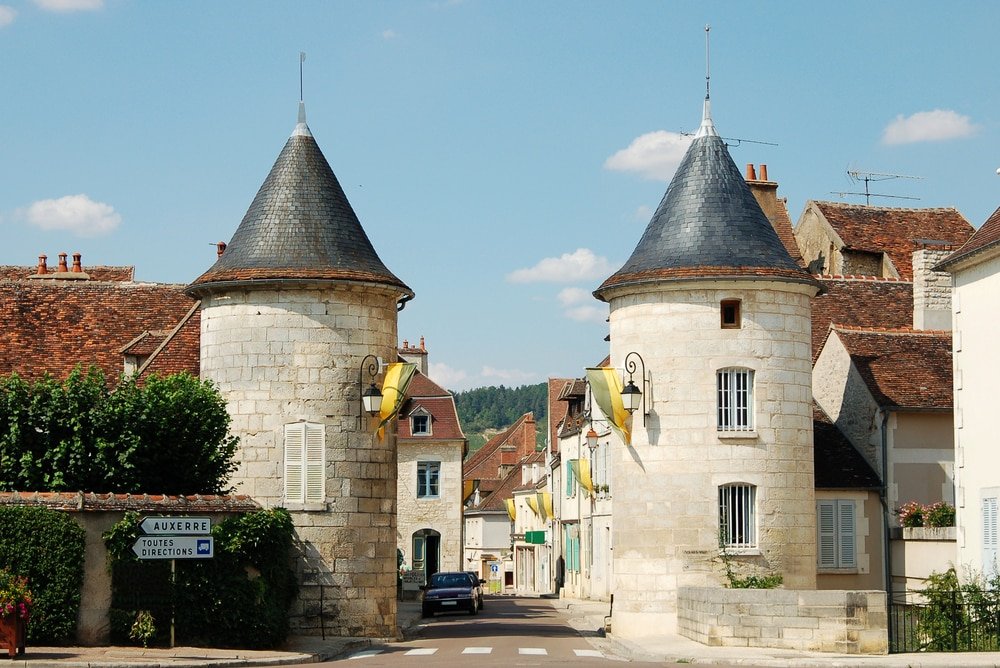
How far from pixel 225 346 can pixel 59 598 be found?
6.26 m

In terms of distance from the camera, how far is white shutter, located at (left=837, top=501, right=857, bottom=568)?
28703 mm

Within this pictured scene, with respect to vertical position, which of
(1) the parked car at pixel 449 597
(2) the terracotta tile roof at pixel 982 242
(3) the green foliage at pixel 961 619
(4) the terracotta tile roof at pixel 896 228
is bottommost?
(1) the parked car at pixel 449 597

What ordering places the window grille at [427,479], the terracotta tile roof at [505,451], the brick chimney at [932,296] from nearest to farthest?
the brick chimney at [932,296], the window grille at [427,479], the terracotta tile roof at [505,451]

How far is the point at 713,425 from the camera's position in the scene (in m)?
25.5

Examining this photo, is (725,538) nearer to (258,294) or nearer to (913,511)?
(913,511)

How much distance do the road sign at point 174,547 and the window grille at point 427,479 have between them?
35988 millimetres

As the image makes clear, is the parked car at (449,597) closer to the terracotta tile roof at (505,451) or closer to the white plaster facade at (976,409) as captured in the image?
the white plaster facade at (976,409)

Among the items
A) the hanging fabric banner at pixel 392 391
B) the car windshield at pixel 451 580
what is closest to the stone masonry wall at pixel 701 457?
the hanging fabric banner at pixel 392 391

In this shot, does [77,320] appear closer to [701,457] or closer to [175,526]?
[175,526]

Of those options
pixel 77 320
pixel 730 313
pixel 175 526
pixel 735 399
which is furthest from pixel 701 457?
pixel 77 320

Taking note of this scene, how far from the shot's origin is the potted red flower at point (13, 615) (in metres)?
18.0

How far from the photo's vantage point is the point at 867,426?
97.0ft

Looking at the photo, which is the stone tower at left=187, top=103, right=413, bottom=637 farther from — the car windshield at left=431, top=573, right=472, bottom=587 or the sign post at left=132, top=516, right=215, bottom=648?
the car windshield at left=431, top=573, right=472, bottom=587

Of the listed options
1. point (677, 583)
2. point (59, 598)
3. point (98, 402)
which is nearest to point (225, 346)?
point (98, 402)
